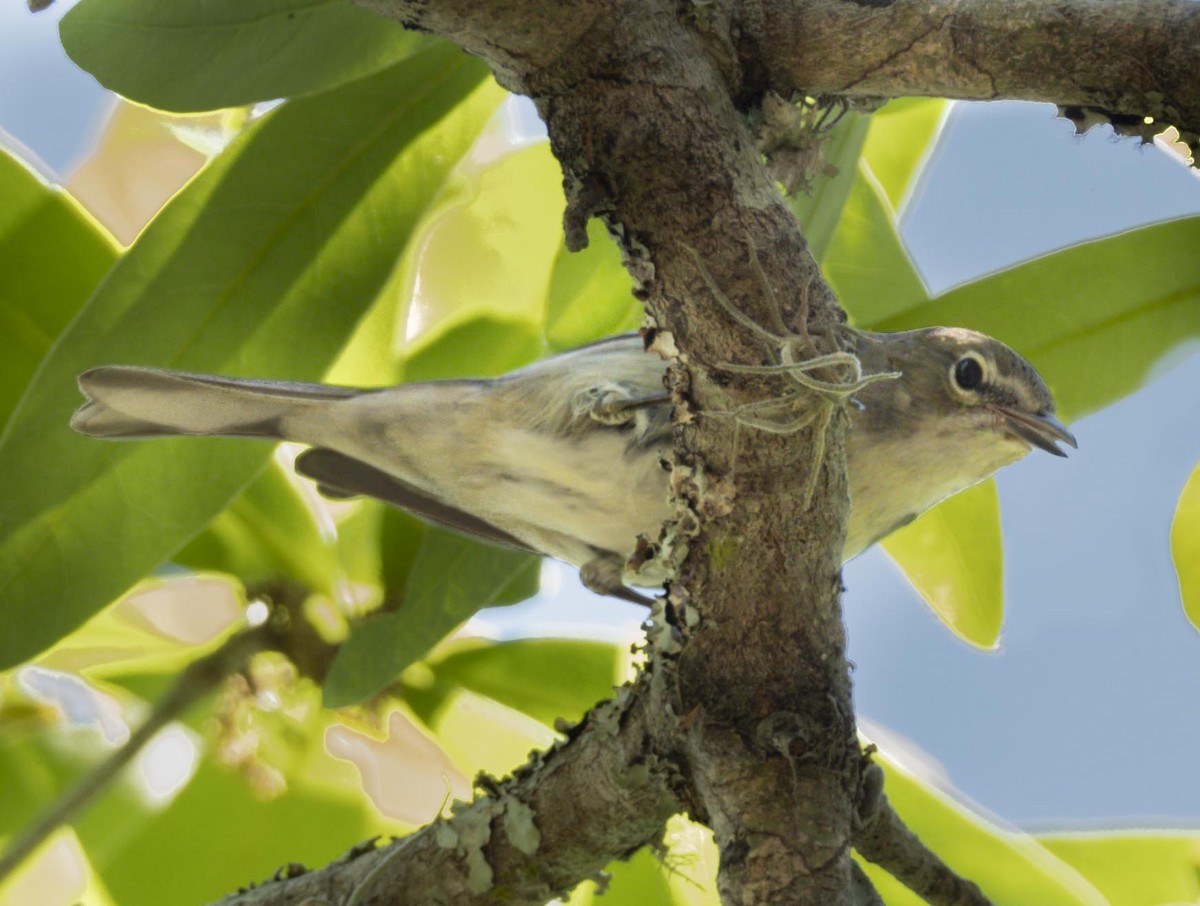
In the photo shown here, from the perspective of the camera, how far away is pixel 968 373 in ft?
6.43

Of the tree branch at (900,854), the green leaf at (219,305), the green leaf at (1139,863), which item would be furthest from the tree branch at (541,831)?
the green leaf at (1139,863)

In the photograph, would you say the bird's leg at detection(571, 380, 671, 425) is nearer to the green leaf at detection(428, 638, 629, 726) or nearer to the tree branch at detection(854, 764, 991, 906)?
the green leaf at detection(428, 638, 629, 726)

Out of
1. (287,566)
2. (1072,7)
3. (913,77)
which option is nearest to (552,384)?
(287,566)

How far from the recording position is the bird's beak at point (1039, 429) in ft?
6.29

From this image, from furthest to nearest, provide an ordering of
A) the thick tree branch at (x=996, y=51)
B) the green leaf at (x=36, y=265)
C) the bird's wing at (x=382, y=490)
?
the bird's wing at (x=382, y=490), the green leaf at (x=36, y=265), the thick tree branch at (x=996, y=51)

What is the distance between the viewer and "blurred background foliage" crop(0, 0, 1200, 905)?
183 centimetres

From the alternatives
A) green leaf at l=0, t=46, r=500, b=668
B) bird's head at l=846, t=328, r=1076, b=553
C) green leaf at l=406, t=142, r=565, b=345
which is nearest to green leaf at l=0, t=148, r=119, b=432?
green leaf at l=0, t=46, r=500, b=668

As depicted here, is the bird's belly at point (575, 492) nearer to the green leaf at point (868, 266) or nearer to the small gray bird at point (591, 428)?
the small gray bird at point (591, 428)

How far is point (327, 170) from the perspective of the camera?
1.90 metres

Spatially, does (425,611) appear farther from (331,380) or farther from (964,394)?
(964,394)

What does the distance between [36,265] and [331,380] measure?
1.61ft

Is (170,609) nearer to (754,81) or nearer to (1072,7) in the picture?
(754,81)

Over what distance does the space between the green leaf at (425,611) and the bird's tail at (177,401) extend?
359 mm

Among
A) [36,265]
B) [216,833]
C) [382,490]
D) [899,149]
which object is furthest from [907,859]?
[36,265]
